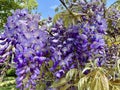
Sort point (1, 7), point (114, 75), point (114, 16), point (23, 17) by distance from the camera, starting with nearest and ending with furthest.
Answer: point (23, 17)
point (114, 75)
point (114, 16)
point (1, 7)

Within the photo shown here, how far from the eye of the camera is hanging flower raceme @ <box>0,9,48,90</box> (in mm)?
1792

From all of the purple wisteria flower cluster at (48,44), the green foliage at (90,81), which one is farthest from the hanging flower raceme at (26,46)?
the green foliage at (90,81)

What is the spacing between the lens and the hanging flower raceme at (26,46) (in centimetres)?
179

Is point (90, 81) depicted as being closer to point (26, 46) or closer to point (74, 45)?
point (74, 45)

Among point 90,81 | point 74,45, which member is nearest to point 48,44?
point 74,45

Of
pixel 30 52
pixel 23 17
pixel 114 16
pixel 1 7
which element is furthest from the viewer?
pixel 1 7

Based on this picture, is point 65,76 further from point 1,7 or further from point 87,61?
point 1,7

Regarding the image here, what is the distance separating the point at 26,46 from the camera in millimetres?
1811

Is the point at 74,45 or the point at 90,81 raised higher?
the point at 74,45

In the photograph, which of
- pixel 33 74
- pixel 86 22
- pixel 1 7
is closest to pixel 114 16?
pixel 86 22

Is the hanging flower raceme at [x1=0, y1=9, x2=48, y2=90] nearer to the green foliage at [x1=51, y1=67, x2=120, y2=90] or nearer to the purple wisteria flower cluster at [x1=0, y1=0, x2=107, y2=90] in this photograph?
the purple wisteria flower cluster at [x1=0, y1=0, x2=107, y2=90]

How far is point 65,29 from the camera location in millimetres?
1992

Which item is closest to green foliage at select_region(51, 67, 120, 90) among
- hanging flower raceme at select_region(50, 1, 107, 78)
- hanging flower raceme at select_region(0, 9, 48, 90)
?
hanging flower raceme at select_region(50, 1, 107, 78)

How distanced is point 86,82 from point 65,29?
0.96 ft
